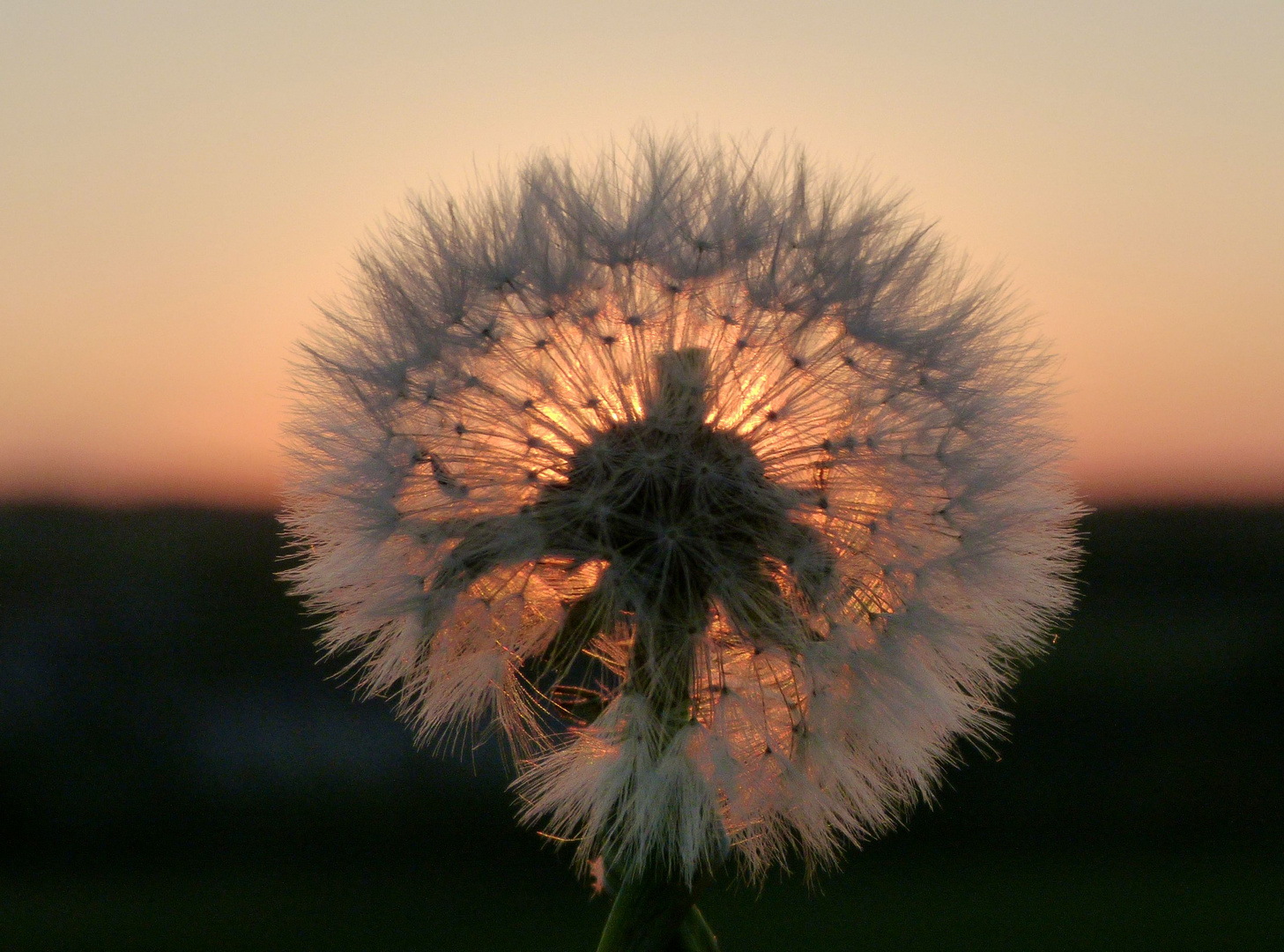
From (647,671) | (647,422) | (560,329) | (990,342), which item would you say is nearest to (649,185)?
(560,329)

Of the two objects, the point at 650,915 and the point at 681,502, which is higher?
the point at 681,502

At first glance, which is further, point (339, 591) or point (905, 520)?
point (339, 591)

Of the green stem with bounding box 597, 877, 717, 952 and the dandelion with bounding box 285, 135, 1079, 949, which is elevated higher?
the dandelion with bounding box 285, 135, 1079, 949

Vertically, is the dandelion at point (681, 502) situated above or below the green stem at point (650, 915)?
above

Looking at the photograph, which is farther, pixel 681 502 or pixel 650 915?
pixel 650 915

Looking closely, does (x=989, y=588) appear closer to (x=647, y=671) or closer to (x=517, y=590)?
(x=647, y=671)

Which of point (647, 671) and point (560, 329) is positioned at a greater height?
point (560, 329)

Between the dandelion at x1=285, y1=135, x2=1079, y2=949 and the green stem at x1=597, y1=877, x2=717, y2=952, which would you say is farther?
the green stem at x1=597, y1=877, x2=717, y2=952

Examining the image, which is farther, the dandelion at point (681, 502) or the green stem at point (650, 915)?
the green stem at point (650, 915)
